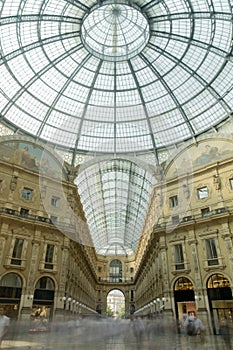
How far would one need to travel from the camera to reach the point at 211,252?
31609 mm

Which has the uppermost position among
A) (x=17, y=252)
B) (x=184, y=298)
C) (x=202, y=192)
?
(x=202, y=192)

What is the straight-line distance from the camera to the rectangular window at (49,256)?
33031 mm

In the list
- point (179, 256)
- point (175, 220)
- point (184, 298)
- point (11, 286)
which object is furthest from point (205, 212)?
point (11, 286)

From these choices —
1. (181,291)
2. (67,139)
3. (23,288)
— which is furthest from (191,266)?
(67,139)

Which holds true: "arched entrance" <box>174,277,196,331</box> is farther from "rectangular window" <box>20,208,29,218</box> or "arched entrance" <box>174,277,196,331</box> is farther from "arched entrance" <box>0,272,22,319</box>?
"rectangular window" <box>20,208,29,218</box>

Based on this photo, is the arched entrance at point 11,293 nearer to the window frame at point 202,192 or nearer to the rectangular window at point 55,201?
the rectangular window at point 55,201

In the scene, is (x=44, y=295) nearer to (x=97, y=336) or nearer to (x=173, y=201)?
(x=97, y=336)

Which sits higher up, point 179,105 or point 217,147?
point 179,105

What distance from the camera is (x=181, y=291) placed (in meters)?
32.3

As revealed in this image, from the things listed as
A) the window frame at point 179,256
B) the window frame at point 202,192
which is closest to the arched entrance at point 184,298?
the window frame at point 179,256

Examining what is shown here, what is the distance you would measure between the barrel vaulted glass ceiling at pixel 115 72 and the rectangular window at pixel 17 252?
15830 mm

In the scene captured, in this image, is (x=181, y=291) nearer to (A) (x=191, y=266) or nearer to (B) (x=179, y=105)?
(A) (x=191, y=266)

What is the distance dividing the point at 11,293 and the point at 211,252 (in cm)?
2378

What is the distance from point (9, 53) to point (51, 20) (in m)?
6.64
